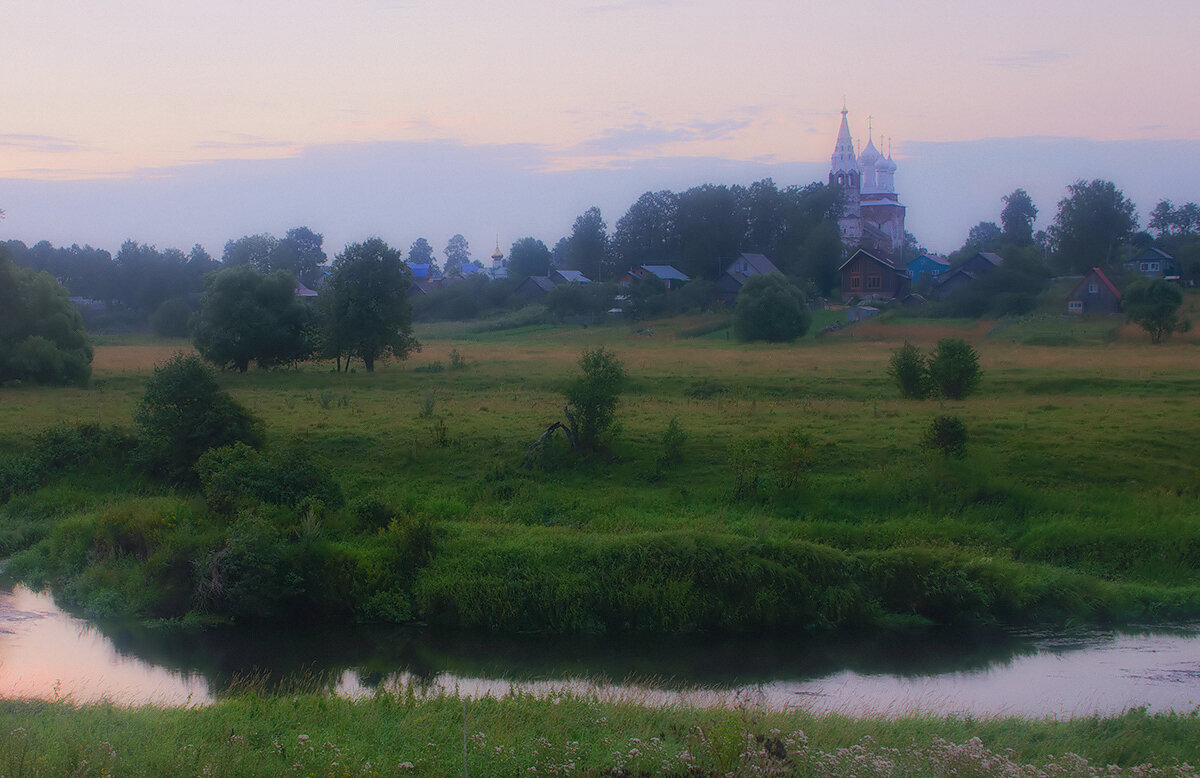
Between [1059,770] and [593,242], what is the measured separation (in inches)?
4344

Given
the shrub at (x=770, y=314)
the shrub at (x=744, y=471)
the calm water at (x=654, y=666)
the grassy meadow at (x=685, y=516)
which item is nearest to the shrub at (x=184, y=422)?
the grassy meadow at (x=685, y=516)

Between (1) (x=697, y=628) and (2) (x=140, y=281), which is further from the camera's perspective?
(2) (x=140, y=281)

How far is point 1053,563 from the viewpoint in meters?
19.3

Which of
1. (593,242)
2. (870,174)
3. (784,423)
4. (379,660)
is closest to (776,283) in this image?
(784,423)

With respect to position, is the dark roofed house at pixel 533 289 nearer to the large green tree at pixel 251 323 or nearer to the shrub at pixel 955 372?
the large green tree at pixel 251 323

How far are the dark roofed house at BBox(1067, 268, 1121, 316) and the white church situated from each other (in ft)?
198

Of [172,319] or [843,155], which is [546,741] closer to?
[172,319]

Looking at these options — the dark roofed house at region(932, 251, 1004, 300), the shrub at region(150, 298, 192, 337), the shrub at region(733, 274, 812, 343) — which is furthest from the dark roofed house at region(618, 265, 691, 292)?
the shrub at region(150, 298, 192, 337)

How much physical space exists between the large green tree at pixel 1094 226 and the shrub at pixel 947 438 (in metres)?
68.5

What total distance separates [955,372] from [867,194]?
11329 cm

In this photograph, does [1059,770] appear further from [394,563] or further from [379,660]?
[394,563]

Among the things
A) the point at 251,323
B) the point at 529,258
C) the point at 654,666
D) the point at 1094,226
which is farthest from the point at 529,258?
the point at 654,666

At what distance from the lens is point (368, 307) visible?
1693 inches

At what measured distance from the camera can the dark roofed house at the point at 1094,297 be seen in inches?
2432
